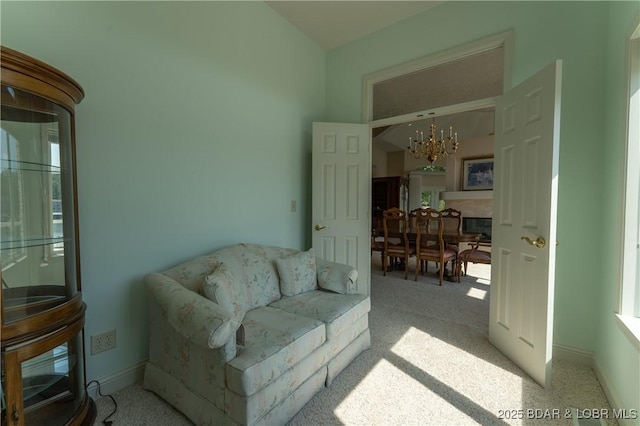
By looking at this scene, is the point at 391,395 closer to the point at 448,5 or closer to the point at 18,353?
the point at 18,353

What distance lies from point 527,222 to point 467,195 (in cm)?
522

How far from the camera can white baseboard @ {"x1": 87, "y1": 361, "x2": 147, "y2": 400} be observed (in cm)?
157

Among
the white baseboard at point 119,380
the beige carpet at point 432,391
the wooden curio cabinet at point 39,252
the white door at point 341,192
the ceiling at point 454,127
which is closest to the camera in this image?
the wooden curio cabinet at point 39,252

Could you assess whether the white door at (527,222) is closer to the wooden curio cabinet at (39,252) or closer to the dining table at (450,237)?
the dining table at (450,237)

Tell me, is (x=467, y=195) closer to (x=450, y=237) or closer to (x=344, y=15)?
(x=450, y=237)

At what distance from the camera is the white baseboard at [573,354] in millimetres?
1936

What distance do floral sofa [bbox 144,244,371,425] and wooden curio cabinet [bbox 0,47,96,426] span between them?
1.28 ft

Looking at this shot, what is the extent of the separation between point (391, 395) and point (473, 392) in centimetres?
51

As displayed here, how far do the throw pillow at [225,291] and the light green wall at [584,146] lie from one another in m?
2.18

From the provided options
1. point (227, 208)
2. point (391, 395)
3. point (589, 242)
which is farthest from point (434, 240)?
point (227, 208)

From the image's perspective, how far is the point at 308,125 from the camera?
3.16 m

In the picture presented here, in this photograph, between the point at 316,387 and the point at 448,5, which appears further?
the point at 448,5

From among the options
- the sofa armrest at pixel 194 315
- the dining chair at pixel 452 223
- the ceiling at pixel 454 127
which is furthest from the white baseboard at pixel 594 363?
the ceiling at pixel 454 127

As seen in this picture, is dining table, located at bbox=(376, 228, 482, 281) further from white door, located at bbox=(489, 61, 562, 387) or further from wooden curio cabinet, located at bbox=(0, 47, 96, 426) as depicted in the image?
wooden curio cabinet, located at bbox=(0, 47, 96, 426)
